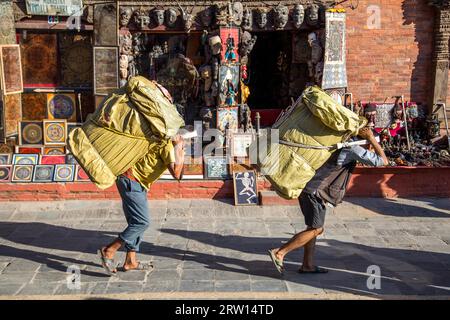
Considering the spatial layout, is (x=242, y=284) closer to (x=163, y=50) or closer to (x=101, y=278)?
(x=101, y=278)

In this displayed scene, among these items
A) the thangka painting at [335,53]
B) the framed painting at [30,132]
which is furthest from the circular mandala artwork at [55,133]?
the thangka painting at [335,53]

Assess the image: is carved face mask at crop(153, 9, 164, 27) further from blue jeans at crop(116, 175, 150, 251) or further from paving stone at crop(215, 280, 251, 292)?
paving stone at crop(215, 280, 251, 292)

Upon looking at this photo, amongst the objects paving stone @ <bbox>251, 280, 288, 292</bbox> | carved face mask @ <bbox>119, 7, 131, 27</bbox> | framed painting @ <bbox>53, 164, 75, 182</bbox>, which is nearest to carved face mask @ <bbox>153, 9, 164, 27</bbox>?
carved face mask @ <bbox>119, 7, 131, 27</bbox>

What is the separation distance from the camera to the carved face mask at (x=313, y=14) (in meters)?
10.9

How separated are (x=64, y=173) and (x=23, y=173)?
0.65 m

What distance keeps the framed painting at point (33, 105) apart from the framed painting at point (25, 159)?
185 cm

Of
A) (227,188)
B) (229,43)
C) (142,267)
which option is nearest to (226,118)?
(229,43)

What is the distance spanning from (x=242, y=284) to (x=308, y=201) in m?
1.10

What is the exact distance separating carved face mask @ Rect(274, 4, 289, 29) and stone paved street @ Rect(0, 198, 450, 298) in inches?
159

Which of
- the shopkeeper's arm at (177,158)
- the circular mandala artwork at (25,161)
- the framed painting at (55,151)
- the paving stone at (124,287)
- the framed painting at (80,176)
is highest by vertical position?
the shopkeeper's arm at (177,158)

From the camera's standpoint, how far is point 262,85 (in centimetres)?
1384

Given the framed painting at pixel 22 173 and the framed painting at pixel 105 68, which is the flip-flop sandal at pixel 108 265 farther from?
the framed painting at pixel 105 68

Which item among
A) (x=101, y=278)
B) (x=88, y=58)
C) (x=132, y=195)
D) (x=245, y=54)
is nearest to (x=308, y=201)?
(x=132, y=195)

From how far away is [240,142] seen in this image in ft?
33.6
